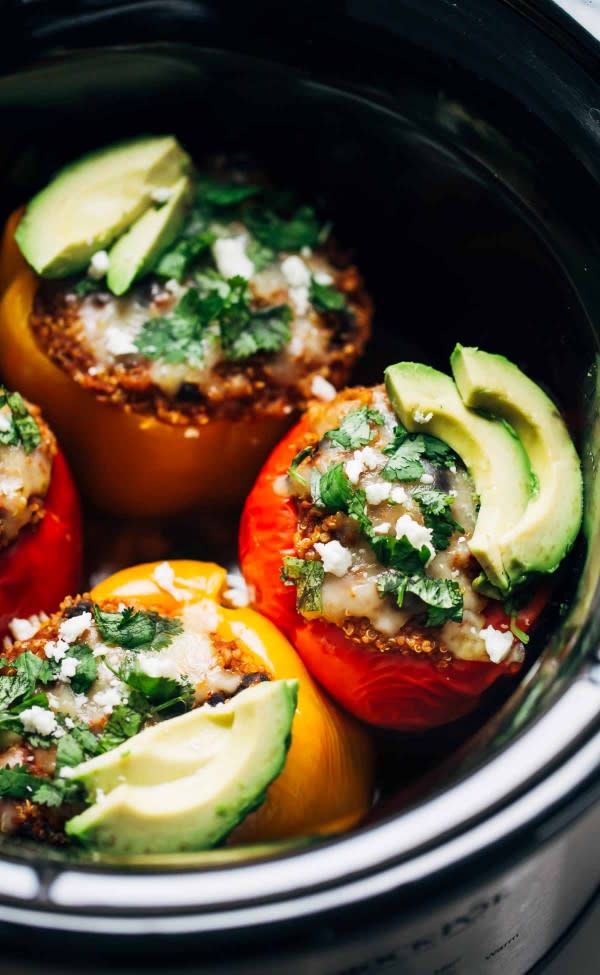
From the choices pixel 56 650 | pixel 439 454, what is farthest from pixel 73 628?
pixel 439 454

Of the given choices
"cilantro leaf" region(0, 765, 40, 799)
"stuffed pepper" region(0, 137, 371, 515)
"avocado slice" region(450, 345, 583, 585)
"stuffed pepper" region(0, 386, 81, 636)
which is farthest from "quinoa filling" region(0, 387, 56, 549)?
"avocado slice" region(450, 345, 583, 585)

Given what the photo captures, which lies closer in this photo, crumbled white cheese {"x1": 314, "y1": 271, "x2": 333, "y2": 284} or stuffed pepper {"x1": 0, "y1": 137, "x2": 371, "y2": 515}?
stuffed pepper {"x1": 0, "y1": 137, "x2": 371, "y2": 515}

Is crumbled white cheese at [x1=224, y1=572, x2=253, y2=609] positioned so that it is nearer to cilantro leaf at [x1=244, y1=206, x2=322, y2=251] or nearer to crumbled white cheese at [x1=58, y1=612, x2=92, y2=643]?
crumbled white cheese at [x1=58, y1=612, x2=92, y2=643]

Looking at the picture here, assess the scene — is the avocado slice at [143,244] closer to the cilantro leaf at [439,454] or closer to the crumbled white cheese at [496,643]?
the cilantro leaf at [439,454]

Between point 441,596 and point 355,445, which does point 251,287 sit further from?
point 441,596

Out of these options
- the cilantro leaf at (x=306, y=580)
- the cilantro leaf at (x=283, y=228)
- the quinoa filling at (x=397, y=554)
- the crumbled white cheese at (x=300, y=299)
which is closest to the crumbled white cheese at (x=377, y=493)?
the quinoa filling at (x=397, y=554)

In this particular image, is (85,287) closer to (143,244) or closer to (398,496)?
(143,244)

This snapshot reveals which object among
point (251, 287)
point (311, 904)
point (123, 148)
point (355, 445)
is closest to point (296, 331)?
point (251, 287)

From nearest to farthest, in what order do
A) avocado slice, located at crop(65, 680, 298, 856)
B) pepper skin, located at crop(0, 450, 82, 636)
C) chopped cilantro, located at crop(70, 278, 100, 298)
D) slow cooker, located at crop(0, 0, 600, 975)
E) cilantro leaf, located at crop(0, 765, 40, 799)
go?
slow cooker, located at crop(0, 0, 600, 975), avocado slice, located at crop(65, 680, 298, 856), cilantro leaf, located at crop(0, 765, 40, 799), pepper skin, located at crop(0, 450, 82, 636), chopped cilantro, located at crop(70, 278, 100, 298)
